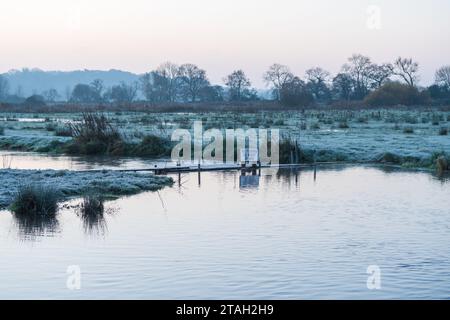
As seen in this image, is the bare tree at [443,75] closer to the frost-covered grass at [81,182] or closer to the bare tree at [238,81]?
the bare tree at [238,81]

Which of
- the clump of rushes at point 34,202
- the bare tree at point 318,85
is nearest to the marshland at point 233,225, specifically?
the clump of rushes at point 34,202

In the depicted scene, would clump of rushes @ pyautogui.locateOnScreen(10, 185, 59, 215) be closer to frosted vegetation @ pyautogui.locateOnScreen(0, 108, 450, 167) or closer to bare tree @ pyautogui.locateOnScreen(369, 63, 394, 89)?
frosted vegetation @ pyautogui.locateOnScreen(0, 108, 450, 167)

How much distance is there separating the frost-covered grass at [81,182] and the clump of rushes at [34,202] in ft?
3.56

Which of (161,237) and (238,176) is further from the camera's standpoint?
(238,176)

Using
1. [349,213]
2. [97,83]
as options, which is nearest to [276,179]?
[349,213]

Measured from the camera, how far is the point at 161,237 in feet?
48.9

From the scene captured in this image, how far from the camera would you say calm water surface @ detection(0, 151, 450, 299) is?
11.3 m

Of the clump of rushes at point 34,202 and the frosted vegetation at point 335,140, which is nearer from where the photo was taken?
the clump of rushes at point 34,202

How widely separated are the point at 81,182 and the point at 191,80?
5214 inches

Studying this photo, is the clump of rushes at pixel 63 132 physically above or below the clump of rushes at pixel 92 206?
above

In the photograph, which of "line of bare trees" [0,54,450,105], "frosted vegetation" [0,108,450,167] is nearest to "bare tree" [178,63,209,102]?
"line of bare trees" [0,54,450,105]

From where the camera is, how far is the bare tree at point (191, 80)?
15049 cm

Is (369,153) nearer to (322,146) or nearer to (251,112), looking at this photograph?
(322,146)
